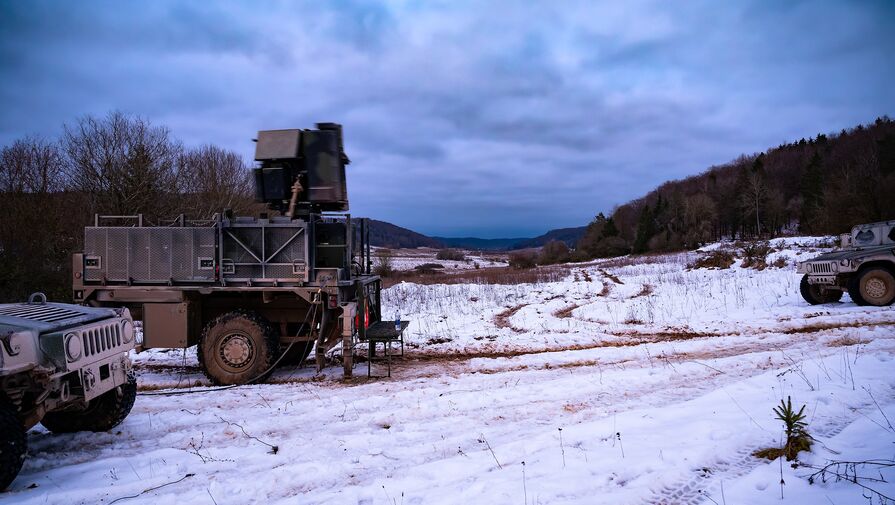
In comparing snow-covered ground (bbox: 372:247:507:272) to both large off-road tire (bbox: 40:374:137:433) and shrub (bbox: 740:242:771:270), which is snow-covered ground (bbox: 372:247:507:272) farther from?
large off-road tire (bbox: 40:374:137:433)

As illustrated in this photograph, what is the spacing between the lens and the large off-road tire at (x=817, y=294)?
14.0 meters

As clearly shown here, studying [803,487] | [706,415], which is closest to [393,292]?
[706,415]

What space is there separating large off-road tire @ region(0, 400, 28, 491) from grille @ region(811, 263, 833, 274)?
657 inches

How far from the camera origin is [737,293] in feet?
52.6

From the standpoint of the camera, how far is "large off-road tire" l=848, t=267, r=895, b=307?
12719 mm

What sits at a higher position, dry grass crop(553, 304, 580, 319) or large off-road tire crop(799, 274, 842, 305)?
large off-road tire crop(799, 274, 842, 305)

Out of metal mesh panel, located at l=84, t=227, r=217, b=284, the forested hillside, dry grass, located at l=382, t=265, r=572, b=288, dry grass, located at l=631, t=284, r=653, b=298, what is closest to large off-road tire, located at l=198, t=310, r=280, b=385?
metal mesh panel, located at l=84, t=227, r=217, b=284

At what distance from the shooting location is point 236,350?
7.83 meters

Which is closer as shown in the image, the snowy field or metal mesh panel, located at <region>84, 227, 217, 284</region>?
the snowy field

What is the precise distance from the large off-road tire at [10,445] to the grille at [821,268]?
16.7 meters

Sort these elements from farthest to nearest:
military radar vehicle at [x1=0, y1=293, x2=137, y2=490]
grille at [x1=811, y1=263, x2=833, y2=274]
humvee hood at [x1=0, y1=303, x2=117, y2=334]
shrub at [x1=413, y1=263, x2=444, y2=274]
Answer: shrub at [x1=413, y1=263, x2=444, y2=274]
grille at [x1=811, y1=263, x2=833, y2=274]
humvee hood at [x1=0, y1=303, x2=117, y2=334]
military radar vehicle at [x1=0, y1=293, x2=137, y2=490]

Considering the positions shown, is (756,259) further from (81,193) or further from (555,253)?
(555,253)

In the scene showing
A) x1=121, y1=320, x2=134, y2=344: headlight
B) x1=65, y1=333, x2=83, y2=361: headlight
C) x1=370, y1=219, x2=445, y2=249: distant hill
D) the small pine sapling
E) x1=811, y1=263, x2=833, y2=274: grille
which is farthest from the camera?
x1=370, y1=219, x2=445, y2=249: distant hill

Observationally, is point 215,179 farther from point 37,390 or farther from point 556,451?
point 556,451
